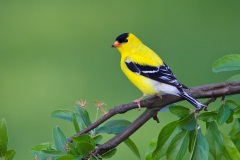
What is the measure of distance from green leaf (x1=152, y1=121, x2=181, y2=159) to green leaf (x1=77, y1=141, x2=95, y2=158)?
0.34ft

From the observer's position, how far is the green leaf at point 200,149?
3.37ft

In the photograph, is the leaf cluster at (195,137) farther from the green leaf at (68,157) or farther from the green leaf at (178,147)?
the green leaf at (68,157)

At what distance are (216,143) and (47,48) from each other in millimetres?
4022

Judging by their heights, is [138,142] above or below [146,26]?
below

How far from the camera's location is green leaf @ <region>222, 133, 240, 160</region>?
1091 millimetres

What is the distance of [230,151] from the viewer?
3.59 ft

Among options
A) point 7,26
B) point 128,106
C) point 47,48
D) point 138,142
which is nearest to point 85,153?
point 128,106

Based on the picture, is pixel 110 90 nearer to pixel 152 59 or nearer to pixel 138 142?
pixel 138 142

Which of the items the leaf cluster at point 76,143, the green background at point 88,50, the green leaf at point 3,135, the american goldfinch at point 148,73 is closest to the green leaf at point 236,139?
the leaf cluster at point 76,143

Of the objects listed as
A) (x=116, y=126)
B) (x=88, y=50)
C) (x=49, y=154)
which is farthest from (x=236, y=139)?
(x=88, y=50)

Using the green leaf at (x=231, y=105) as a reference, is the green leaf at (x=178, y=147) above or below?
below

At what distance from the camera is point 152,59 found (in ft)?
6.23

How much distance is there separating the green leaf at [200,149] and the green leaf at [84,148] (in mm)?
151

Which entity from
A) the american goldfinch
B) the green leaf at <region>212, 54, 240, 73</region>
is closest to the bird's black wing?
the american goldfinch
